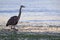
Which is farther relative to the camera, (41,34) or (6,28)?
(6,28)

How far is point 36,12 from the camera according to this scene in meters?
18.5

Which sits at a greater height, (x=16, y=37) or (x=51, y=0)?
(x=16, y=37)

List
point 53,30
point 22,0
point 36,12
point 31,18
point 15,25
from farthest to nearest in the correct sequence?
1. point 22,0
2. point 36,12
3. point 31,18
4. point 15,25
5. point 53,30

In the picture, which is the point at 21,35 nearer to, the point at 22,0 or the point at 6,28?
the point at 6,28

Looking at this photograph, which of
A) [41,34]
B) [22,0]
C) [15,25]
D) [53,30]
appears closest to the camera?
[41,34]

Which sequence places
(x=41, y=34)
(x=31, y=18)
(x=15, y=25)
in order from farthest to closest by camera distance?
(x=31, y=18) < (x=15, y=25) < (x=41, y=34)

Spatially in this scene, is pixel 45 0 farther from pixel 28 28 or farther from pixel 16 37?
pixel 16 37

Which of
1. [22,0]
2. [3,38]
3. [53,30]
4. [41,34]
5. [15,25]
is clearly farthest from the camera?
[22,0]

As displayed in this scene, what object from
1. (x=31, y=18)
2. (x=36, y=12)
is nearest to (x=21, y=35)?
(x=31, y=18)

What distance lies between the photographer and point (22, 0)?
27.4 meters

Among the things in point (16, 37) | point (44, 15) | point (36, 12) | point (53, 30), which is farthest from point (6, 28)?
point (36, 12)

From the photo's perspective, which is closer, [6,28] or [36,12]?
[6,28]

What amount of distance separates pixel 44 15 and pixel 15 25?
427 centimetres

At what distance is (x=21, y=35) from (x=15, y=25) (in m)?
2.42
